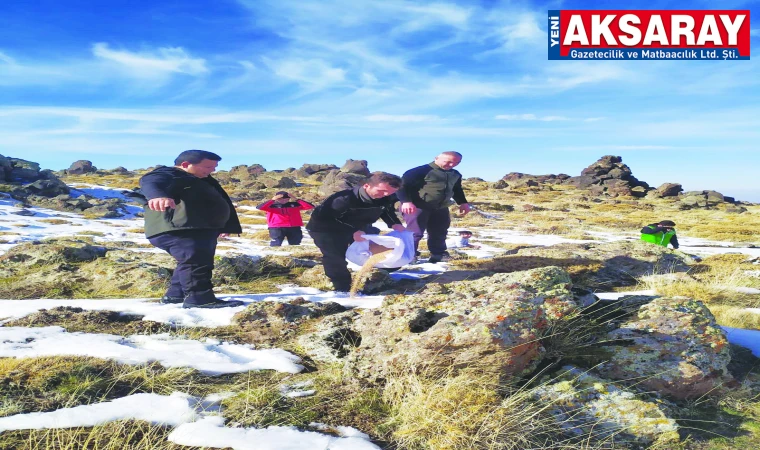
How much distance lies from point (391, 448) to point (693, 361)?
217 cm

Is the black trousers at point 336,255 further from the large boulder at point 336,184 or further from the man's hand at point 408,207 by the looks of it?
the large boulder at point 336,184

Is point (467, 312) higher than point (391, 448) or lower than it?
higher

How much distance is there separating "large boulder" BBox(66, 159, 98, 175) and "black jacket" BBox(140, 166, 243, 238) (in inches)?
2936

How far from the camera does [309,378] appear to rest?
3.07 m

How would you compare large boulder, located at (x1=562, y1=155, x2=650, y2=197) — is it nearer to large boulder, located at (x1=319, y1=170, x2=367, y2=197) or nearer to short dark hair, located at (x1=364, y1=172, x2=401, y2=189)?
large boulder, located at (x1=319, y1=170, x2=367, y2=197)

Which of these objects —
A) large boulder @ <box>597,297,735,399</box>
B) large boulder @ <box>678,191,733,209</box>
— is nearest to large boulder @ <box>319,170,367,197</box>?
large boulder @ <box>678,191,733,209</box>

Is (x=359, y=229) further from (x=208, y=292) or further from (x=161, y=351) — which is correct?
(x=161, y=351)

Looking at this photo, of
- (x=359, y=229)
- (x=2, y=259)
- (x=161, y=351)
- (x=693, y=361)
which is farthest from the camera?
(x=2, y=259)

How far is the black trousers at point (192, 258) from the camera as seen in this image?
483 centimetres

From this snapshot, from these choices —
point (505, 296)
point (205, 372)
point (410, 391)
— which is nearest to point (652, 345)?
point (505, 296)

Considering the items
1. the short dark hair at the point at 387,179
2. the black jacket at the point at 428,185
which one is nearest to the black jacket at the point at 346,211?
the short dark hair at the point at 387,179

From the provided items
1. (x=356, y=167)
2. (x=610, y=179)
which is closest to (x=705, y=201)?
(x=610, y=179)

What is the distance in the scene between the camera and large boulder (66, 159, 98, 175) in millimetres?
66938

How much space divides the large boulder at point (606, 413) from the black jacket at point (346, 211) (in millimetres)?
3580
